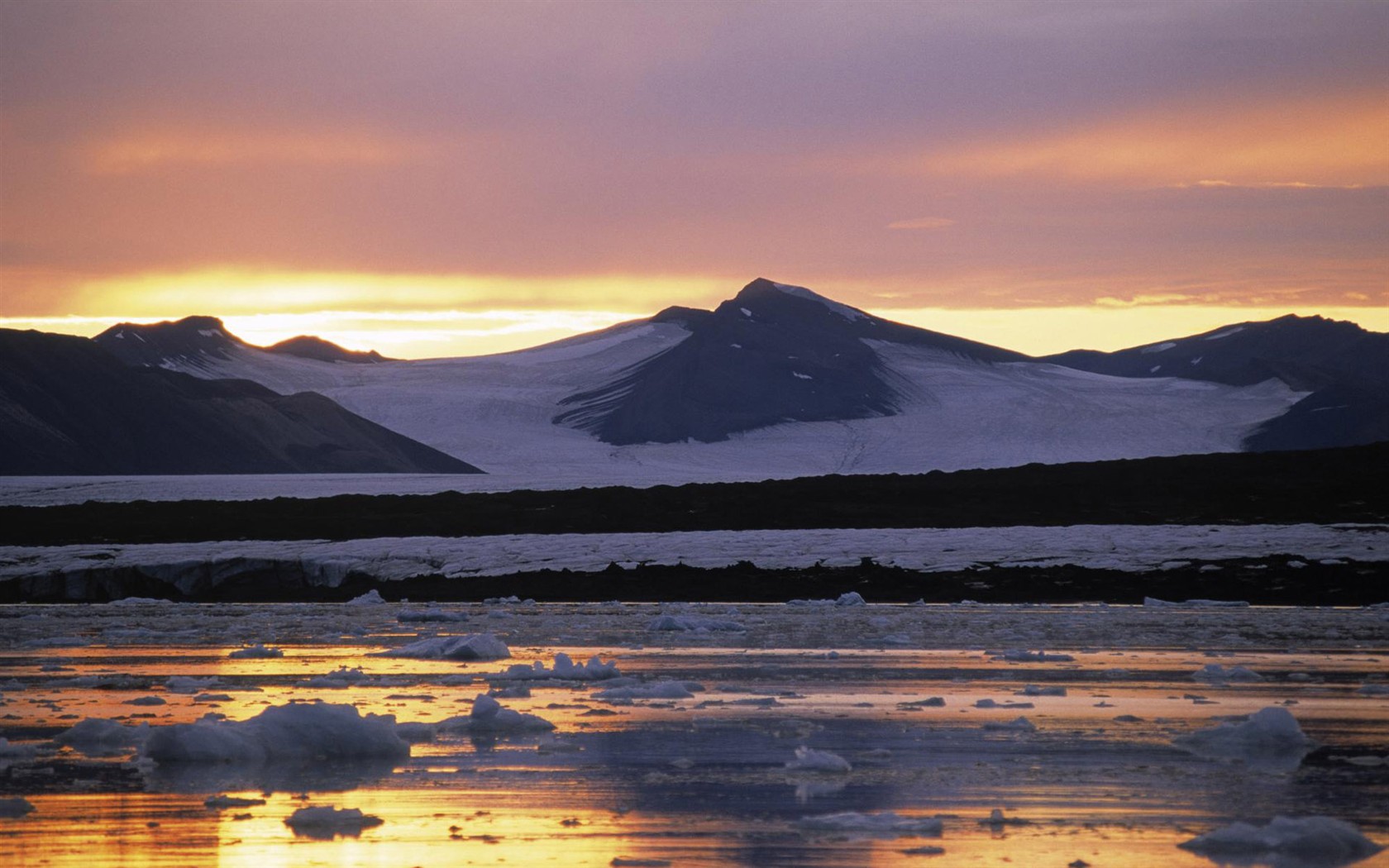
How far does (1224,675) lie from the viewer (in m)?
13.9

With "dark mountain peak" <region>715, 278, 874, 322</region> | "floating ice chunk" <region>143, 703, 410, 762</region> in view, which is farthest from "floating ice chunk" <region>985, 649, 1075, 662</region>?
"dark mountain peak" <region>715, 278, 874, 322</region>

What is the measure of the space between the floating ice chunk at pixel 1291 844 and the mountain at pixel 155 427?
282ft

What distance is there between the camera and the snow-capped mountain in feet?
308

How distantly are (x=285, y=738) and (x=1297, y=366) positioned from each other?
12462 centimetres

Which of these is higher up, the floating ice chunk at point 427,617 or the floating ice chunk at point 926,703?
the floating ice chunk at point 926,703

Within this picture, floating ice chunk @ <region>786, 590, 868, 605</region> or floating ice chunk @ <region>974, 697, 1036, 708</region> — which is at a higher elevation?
floating ice chunk @ <region>974, 697, 1036, 708</region>

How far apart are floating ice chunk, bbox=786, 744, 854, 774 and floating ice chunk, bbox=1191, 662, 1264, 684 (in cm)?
597

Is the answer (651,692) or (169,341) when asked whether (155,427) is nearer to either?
(169,341)

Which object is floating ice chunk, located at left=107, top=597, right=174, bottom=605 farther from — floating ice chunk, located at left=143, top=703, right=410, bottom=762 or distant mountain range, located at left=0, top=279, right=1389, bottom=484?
distant mountain range, located at left=0, top=279, right=1389, bottom=484

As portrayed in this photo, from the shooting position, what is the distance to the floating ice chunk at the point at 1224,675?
541 inches

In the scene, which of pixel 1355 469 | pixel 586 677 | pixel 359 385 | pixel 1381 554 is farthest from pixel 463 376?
pixel 586 677

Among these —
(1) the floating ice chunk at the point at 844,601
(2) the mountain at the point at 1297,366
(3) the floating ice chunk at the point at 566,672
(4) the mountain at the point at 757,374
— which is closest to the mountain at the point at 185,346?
(4) the mountain at the point at 757,374

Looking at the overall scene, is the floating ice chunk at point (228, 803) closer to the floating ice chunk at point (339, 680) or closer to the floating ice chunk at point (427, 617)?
the floating ice chunk at point (339, 680)

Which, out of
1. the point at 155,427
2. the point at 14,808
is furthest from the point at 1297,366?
the point at 14,808
